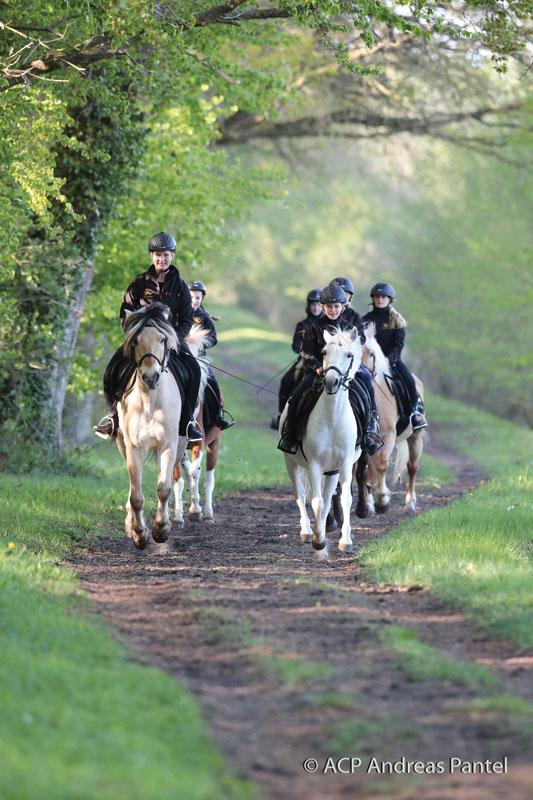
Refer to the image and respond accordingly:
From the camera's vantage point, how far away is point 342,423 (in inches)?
513

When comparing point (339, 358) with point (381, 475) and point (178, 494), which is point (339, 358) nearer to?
point (381, 475)

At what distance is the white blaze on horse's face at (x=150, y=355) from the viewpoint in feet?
41.3

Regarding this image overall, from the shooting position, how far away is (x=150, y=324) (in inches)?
502

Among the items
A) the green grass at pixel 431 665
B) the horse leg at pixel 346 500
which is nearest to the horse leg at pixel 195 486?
the horse leg at pixel 346 500

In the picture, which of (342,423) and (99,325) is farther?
(99,325)

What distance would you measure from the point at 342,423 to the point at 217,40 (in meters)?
7.32

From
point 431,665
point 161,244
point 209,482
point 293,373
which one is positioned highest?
point 161,244

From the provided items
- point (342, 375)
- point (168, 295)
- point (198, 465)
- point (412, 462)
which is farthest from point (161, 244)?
point (412, 462)

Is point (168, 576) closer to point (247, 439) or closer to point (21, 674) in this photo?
point (21, 674)

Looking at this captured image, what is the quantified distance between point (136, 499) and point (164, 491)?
325mm

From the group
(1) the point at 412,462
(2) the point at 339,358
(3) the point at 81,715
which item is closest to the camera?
(3) the point at 81,715

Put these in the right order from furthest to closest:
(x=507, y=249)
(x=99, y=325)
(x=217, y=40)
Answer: (x=507, y=249) → (x=99, y=325) → (x=217, y=40)

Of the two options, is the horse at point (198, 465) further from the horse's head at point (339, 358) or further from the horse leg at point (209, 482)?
the horse's head at point (339, 358)

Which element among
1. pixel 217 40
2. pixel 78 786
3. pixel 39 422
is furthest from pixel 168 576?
pixel 217 40
